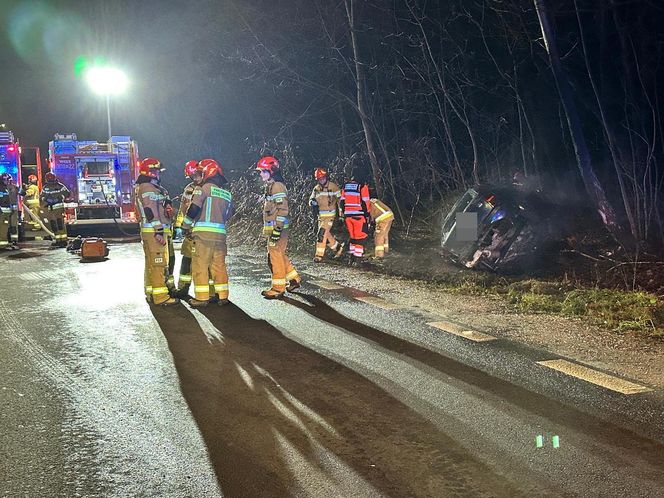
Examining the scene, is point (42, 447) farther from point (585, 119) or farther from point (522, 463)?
point (585, 119)

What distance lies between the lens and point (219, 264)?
27.5 feet

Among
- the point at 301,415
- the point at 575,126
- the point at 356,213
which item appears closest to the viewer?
the point at 301,415

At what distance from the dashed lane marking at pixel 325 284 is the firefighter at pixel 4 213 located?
8.76m

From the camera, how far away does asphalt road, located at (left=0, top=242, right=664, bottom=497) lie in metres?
3.52

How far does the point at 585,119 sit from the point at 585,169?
517 cm

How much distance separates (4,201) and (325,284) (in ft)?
30.2

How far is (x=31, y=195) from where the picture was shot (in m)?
19.1

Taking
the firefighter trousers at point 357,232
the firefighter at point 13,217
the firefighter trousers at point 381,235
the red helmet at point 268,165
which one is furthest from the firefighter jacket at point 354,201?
the firefighter at point 13,217

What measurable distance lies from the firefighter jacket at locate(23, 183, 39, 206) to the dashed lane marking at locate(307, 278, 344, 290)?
12.3 meters

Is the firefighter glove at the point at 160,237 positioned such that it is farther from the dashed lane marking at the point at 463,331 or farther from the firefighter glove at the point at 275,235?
the dashed lane marking at the point at 463,331

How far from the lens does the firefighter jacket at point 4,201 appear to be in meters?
→ 15.0

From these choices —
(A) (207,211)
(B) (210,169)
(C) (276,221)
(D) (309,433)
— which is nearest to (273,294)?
(C) (276,221)

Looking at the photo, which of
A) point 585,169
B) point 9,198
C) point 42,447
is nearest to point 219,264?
point 42,447

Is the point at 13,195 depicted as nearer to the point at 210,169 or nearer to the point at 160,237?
the point at 160,237
